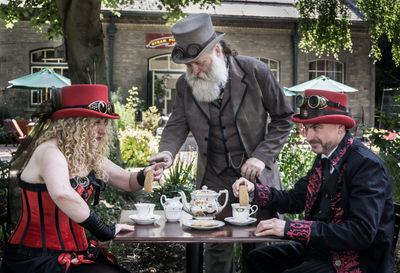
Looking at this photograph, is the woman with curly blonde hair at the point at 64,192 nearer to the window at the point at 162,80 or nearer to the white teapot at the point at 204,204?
the white teapot at the point at 204,204

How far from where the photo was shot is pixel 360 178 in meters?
2.50

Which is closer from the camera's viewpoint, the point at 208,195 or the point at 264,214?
the point at 208,195

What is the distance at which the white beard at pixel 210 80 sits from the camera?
3.46 meters

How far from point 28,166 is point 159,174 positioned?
2.77 feet

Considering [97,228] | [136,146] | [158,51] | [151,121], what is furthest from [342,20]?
[158,51]

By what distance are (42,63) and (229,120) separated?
16.7 m

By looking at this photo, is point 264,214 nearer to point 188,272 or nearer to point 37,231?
point 188,272

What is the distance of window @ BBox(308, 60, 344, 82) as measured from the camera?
20.3m

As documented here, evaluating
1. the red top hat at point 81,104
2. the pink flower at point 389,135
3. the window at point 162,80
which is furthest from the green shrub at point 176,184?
the window at point 162,80

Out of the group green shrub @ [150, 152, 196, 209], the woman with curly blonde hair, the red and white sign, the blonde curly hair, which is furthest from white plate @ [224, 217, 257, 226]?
the red and white sign

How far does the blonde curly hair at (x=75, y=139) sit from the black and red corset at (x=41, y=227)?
0.71 ft

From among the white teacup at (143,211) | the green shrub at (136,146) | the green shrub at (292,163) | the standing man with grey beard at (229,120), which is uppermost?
the standing man with grey beard at (229,120)

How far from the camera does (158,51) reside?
747 inches

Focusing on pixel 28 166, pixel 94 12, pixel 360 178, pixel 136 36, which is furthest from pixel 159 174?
pixel 136 36
